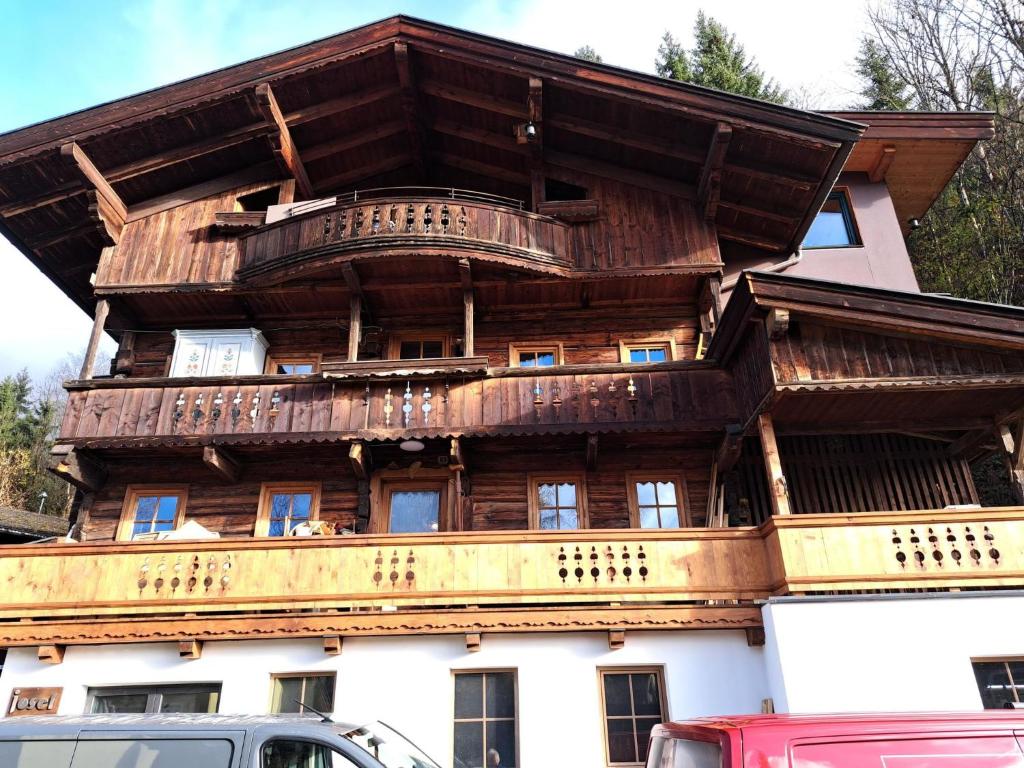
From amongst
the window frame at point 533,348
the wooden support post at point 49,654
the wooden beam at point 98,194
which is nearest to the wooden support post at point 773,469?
the window frame at point 533,348

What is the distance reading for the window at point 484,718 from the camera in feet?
30.0

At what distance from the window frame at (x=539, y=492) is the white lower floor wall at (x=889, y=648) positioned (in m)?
4.66

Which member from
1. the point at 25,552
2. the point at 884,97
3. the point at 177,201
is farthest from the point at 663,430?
the point at 884,97

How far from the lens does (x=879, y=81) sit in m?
26.2

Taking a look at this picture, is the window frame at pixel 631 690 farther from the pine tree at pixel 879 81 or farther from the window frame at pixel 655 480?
the pine tree at pixel 879 81

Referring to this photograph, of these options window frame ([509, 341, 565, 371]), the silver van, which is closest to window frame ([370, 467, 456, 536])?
window frame ([509, 341, 565, 371])

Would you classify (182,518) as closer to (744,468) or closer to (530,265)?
(530,265)

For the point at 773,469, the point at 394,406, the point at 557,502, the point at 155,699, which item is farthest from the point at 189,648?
the point at 773,469

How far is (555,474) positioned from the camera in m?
13.5

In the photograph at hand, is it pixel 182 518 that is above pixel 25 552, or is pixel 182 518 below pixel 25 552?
above

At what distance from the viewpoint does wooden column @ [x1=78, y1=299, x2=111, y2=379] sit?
1352cm

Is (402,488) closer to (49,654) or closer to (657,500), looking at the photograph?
(657,500)

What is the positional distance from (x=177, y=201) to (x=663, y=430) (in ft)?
36.0

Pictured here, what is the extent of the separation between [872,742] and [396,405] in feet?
32.5
